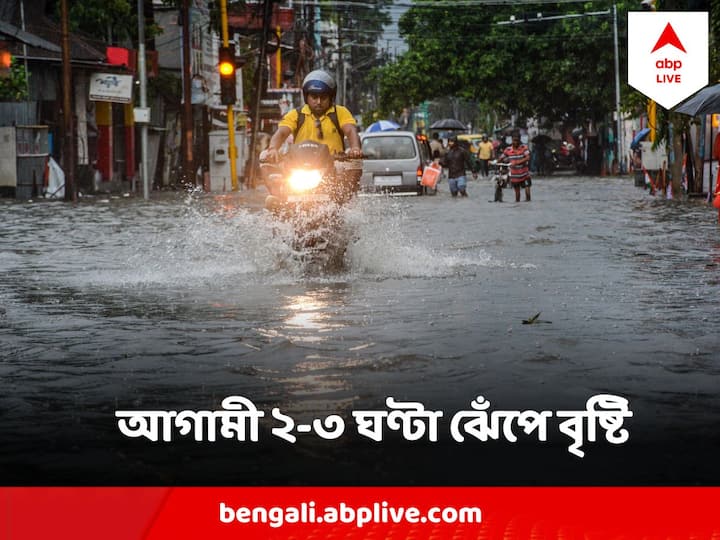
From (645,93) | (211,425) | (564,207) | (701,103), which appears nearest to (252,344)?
(211,425)

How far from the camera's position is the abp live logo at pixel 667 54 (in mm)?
26434

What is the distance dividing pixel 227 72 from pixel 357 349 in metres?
29.4

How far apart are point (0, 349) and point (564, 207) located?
1974cm

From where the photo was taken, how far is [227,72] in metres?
36.0

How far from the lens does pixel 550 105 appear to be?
67375 millimetres

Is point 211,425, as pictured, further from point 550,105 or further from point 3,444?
point 550,105

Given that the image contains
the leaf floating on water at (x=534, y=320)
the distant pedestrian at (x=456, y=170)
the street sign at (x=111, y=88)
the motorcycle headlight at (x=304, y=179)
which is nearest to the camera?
the leaf floating on water at (x=534, y=320)

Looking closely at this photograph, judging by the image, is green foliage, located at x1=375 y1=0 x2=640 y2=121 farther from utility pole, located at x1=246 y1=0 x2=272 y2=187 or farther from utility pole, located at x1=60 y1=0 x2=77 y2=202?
utility pole, located at x1=60 y1=0 x2=77 y2=202

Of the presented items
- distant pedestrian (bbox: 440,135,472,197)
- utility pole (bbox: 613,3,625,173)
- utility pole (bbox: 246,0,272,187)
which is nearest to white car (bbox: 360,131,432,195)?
distant pedestrian (bbox: 440,135,472,197)

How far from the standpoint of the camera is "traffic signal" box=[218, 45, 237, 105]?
35.7 meters

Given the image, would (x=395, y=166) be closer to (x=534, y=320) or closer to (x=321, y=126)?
(x=321, y=126)
